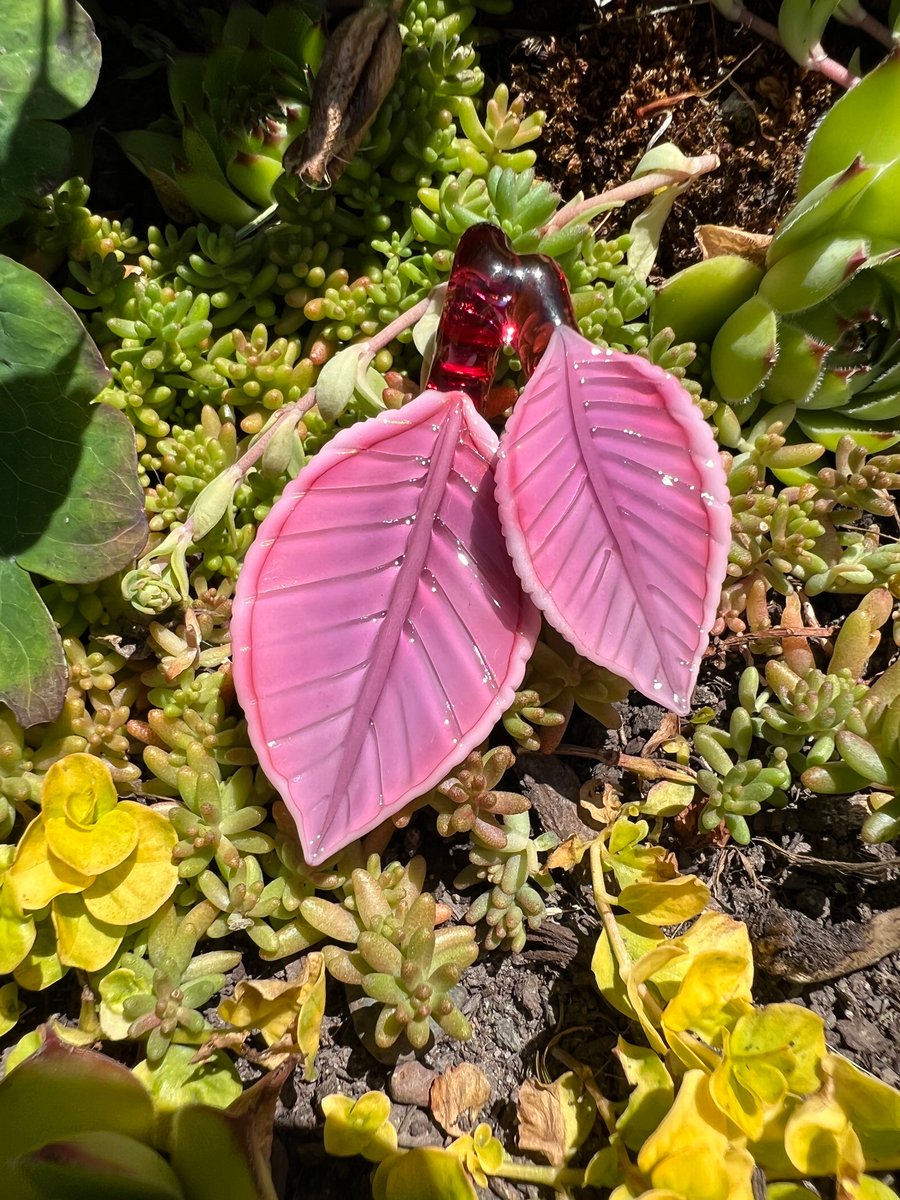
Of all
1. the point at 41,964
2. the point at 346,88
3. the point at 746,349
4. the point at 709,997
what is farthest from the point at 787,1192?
the point at 346,88

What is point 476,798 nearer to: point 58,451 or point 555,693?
point 555,693

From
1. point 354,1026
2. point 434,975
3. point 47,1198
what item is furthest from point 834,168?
point 47,1198

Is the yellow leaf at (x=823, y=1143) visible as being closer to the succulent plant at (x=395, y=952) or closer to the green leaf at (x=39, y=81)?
the succulent plant at (x=395, y=952)

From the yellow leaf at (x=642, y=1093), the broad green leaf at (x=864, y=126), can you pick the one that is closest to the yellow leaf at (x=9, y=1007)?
the yellow leaf at (x=642, y=1093)

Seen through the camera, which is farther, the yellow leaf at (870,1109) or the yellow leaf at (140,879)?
the yellow leaf at (140,879)

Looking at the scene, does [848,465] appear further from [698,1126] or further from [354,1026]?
[354,1026]

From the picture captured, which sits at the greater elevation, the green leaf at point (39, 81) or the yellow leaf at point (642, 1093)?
the green leaf at point (39, 81)

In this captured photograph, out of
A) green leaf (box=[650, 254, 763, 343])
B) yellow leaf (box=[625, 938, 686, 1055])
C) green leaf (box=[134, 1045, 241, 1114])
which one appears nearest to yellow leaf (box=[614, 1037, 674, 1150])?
yellow leaf (box=[625, 938, 686, 1055])
